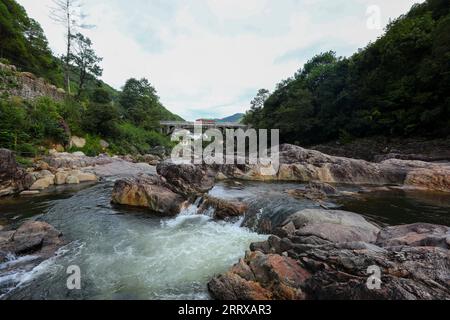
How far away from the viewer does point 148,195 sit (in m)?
9.75

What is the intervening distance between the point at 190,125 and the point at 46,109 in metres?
34.6

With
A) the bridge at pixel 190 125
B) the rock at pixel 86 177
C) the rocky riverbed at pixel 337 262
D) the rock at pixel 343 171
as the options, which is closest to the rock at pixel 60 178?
the rock at pixel 86 177

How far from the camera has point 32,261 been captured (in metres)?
5.30

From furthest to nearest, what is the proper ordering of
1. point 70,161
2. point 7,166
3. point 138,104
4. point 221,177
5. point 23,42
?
point 138,104 → point 23,42 → point 70,161 → point 221,177 → point 7,166

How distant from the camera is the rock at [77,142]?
21456 mm

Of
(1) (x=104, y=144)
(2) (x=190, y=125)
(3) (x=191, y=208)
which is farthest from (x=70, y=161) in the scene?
(2) (x=190, y=125)

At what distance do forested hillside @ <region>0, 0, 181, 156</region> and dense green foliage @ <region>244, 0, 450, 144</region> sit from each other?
22164 mm

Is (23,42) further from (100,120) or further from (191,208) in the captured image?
(191,208)

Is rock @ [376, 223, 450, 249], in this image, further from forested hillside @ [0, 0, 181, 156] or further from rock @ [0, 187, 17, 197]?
forested hillside @ [0, 0, 181, 156]

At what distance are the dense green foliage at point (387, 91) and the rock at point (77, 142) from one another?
24434mm

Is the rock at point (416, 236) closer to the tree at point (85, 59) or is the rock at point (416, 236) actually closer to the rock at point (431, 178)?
the rock at point (431, 178)

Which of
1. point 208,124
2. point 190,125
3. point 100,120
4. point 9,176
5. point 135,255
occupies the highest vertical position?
point 190,125

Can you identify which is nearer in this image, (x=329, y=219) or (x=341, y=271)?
(x=341, y=271)
